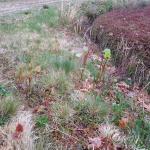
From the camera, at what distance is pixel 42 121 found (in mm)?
4438

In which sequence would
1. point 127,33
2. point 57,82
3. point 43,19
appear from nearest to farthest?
point 57,82 → point 127,33 → point 43,19

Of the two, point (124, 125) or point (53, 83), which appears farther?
point (53, 83)

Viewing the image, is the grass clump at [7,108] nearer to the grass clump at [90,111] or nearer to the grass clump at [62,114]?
the grass clump at [62,114]

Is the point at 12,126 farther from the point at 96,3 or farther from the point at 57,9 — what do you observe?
the point at 96,3

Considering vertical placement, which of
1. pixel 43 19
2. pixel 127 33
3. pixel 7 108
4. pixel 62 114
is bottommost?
pixel 43 19

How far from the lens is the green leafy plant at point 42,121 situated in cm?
439

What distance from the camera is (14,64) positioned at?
19.5 ft

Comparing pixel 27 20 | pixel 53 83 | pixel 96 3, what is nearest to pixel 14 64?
pixel 53 83

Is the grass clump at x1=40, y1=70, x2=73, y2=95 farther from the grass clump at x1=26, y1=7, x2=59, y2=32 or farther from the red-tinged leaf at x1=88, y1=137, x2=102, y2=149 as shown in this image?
the grass clump at x1=26, y1=7, x2=59, y2=32

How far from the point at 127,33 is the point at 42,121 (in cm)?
392

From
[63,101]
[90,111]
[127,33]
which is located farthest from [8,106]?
[127,33]

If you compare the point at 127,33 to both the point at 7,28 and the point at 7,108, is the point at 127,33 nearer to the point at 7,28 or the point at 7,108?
the point at 7,28

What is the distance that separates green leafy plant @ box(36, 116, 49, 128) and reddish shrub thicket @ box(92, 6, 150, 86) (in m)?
2.63

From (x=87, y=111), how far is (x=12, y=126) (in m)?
1.14
